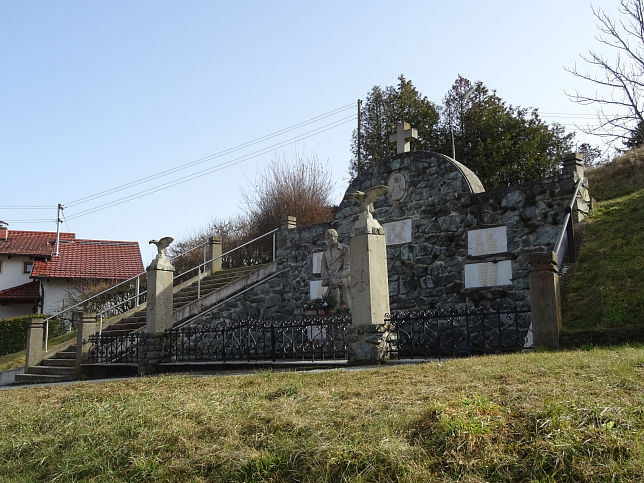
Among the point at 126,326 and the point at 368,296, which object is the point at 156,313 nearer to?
the point at 126,326

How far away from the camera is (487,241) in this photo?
45.9 ft

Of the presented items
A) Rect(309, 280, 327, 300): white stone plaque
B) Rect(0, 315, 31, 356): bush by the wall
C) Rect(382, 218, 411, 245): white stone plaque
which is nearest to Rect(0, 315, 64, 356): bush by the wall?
Rect(0, 315, 31, 356): bush by the wall

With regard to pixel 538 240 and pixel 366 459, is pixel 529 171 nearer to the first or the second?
pixel 538 240

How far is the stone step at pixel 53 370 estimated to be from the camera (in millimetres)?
15148

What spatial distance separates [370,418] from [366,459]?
57cm

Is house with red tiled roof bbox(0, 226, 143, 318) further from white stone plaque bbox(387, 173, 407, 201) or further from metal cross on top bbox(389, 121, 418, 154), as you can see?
metal cross on top bbox(389, 121, 418, 154)

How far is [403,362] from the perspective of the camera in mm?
9398

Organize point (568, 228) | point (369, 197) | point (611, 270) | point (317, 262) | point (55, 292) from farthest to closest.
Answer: point (55, 292), point (317, 262), point (568, 228), point (611, 270), point (369, 197)

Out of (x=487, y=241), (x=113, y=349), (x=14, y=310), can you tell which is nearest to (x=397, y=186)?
(x=487, y=241)

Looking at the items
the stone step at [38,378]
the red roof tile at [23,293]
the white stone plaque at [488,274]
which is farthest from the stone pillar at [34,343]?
the red roof tile at [23,293]

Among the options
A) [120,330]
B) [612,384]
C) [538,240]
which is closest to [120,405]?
[612,384]

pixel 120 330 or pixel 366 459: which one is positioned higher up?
pixel 120 330

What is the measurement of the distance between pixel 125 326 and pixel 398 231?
8.26m

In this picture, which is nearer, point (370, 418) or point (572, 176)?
point (370, 418)
